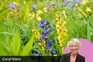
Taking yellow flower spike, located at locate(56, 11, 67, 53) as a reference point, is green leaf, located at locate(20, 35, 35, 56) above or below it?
below

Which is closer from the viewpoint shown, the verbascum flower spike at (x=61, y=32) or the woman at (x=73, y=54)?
the woman at (x=73, y=54)

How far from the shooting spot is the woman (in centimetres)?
386

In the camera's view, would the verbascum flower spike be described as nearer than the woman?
No

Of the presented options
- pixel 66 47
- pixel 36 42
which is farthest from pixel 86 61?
pixel 36 42

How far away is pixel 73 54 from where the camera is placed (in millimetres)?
3896

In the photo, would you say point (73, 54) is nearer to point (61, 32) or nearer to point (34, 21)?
point (61, 32)

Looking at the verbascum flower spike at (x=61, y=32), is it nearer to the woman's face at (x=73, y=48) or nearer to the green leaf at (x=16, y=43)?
the woman's face at (x=73, y=48)

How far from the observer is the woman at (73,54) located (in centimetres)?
386

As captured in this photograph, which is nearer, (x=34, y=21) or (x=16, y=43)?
(x=16, y=43)

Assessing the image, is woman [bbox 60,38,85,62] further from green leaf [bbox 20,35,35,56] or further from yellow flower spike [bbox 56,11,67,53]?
green leaf [bbox 20,35,35,56]

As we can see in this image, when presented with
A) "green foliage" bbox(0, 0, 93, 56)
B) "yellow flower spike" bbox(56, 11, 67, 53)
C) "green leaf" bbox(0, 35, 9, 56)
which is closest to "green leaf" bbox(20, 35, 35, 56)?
"green foliage" bbox(0, 0, 93, 56)

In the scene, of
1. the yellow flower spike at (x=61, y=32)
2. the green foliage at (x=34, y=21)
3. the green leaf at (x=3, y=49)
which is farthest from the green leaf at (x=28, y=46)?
the yellow flower spike at (x=61, y=32)

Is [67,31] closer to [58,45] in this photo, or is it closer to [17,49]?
[58,45]

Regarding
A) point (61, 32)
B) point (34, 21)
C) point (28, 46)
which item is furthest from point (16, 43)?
point (61, 32)
